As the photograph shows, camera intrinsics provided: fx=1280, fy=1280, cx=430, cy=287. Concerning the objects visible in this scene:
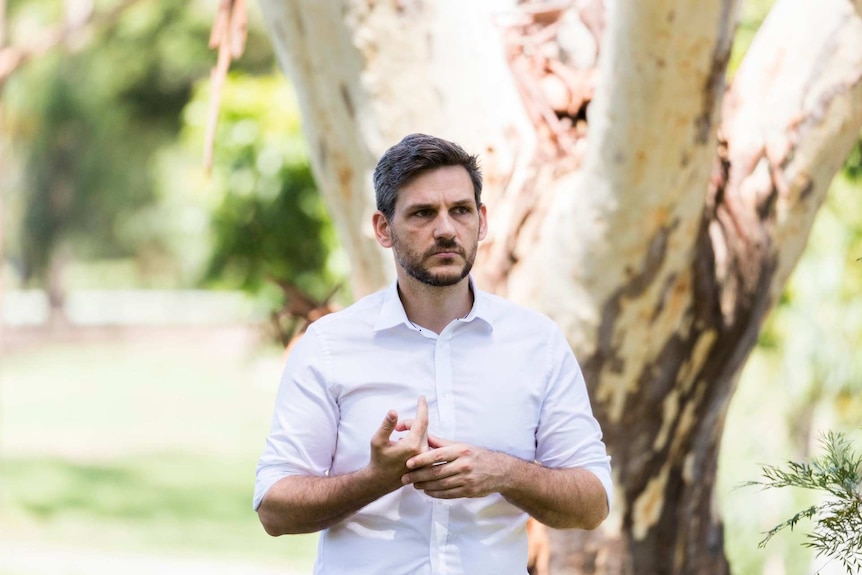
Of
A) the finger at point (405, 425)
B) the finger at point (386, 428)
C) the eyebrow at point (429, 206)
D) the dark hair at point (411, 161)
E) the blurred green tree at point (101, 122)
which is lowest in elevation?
the finger at point (386, 428)

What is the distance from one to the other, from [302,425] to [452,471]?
32 centimetres

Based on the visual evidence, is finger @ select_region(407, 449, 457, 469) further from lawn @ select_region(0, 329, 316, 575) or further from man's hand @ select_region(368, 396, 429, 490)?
lawn @ select_region(0, 329, 316, 575)

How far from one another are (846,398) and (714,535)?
310 centimetres

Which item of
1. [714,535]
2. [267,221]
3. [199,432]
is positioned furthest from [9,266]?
[714,535]

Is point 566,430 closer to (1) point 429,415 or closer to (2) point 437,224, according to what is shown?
(1) point 429,415

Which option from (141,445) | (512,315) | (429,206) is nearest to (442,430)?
(512,315)

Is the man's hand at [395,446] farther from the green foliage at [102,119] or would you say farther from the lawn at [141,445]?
the green foliage at [102,119]

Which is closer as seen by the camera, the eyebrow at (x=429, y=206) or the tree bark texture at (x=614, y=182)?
the eyebrow at (x=429, y=206)

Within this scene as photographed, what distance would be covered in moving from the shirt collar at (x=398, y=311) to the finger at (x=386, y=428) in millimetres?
312

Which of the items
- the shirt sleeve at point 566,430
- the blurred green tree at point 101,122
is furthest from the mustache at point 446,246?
the blurred green tree at point 101,122

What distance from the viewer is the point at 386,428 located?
1949mm

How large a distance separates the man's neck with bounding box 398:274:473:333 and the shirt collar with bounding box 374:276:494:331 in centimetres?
2

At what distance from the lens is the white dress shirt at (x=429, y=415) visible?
7.13 feet

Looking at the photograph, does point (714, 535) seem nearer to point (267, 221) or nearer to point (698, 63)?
point (698, 63)
